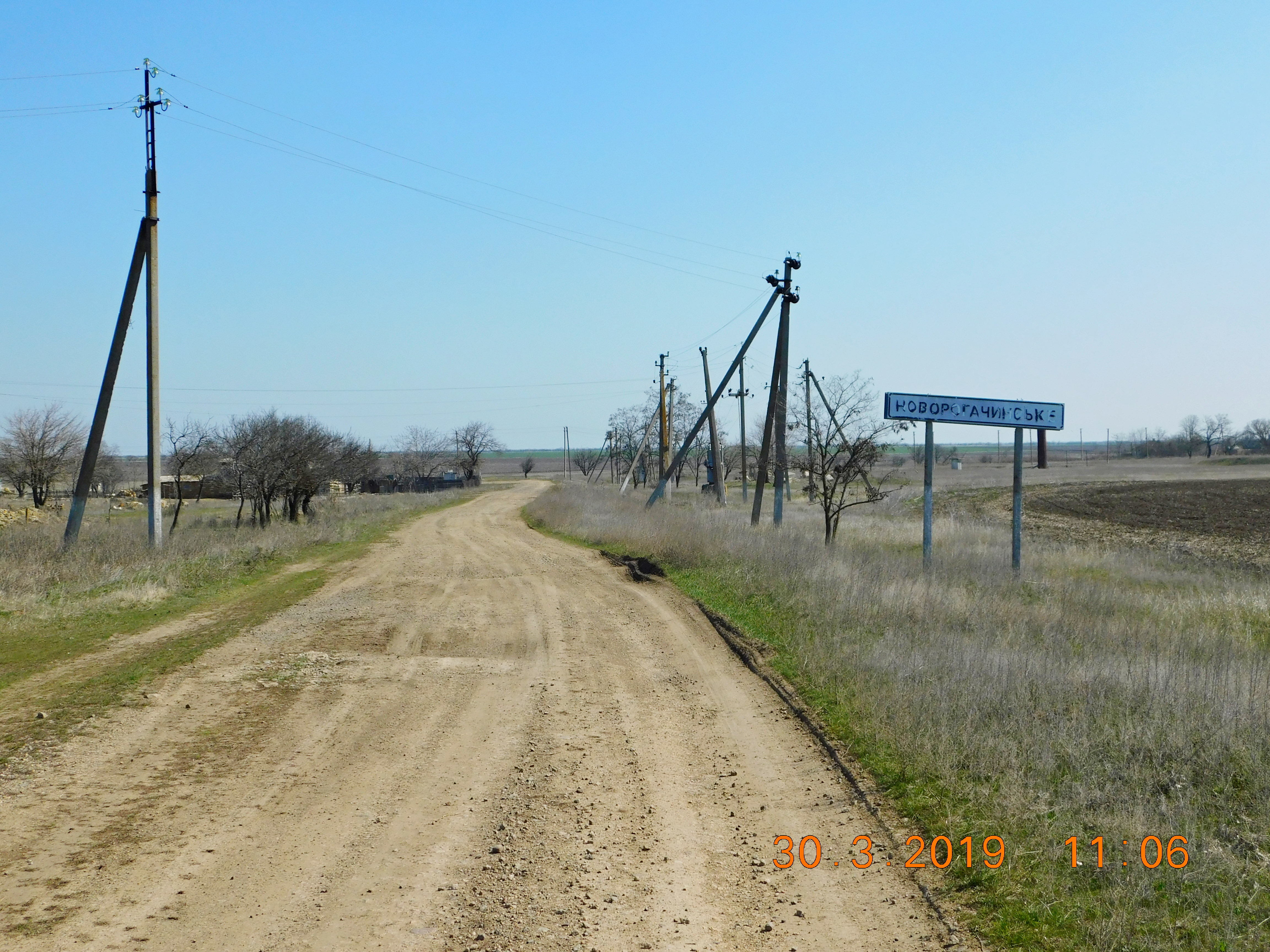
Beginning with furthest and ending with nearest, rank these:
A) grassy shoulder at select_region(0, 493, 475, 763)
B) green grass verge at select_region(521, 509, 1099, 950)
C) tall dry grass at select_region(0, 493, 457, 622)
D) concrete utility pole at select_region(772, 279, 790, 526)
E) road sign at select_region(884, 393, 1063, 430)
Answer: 1. concrete utility pole at select_region(772, 279, 790, 526)
2. road sign at select_region(884, 393, 1063, 430)
3. tall dry grass at select_region(0, 493, 457, 622)
4. grassy shoulder at select_region(0, 493, 475, 763)
5. green grass verge at select_region(521, 509, 1099, 950)

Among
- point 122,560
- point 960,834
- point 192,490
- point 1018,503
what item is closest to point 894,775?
point 960,834

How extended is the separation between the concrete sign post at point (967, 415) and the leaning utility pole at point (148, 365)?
14006mm

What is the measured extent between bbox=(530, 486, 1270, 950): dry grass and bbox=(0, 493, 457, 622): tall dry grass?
8.69 metres

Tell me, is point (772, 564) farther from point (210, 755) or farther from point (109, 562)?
point (109, 562)

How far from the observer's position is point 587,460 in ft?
415

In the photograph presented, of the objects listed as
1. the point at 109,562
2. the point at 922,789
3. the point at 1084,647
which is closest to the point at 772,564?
the point at 1084,647

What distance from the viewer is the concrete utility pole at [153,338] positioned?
706 inches

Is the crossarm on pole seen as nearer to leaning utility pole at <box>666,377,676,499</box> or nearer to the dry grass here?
leaning utility pole at <box>666,377,676,499</box>

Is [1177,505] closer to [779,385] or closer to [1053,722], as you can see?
[779,385]

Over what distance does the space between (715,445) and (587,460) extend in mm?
88155

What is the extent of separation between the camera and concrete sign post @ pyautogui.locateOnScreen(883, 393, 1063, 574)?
15.2 m

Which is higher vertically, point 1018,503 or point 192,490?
point 1018,503

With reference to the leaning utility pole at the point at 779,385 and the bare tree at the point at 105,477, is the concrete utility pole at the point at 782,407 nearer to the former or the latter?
the leaning utility pole at the point at 779,385
